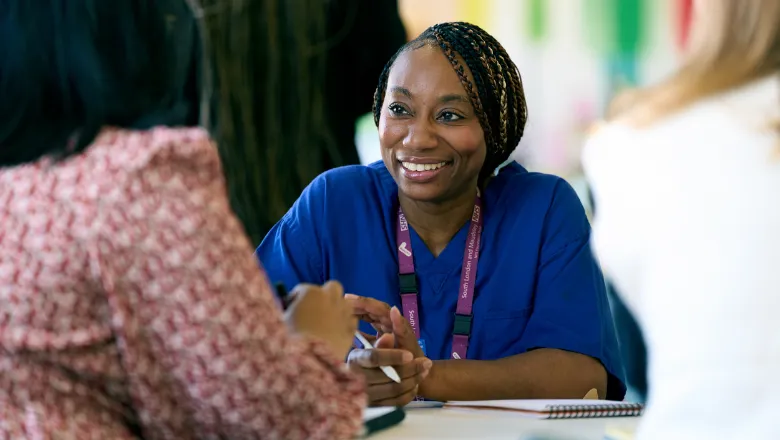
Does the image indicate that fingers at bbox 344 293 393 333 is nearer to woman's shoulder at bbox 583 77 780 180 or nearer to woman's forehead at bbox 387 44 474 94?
woman's forehead at bbox 387 44 474 94

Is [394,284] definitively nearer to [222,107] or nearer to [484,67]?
[484,67]

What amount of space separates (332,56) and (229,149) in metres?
0.38

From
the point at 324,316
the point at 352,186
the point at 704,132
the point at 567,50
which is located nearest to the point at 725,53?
the point at 704,132

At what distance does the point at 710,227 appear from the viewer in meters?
0.92

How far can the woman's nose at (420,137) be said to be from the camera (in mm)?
1992

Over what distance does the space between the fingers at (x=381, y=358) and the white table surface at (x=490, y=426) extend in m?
0.14

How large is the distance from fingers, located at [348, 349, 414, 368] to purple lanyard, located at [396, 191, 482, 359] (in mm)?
322

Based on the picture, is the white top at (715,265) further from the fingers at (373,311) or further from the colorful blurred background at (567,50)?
the colorful blurred background at (567,50)

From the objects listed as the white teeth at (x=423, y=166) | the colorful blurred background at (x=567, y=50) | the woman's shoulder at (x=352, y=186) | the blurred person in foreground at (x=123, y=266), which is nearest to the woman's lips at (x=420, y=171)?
the white teeth at (x=423, y=166)

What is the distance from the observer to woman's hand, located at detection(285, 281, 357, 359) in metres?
1.20

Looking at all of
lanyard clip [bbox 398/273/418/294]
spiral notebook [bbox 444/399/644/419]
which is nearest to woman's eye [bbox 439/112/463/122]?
lanyard clip [bbox 398/273/418/294]

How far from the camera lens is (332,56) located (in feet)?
8.20

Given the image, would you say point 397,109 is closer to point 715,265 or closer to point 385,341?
point 385,341

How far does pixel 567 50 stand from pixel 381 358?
144 centimetres
